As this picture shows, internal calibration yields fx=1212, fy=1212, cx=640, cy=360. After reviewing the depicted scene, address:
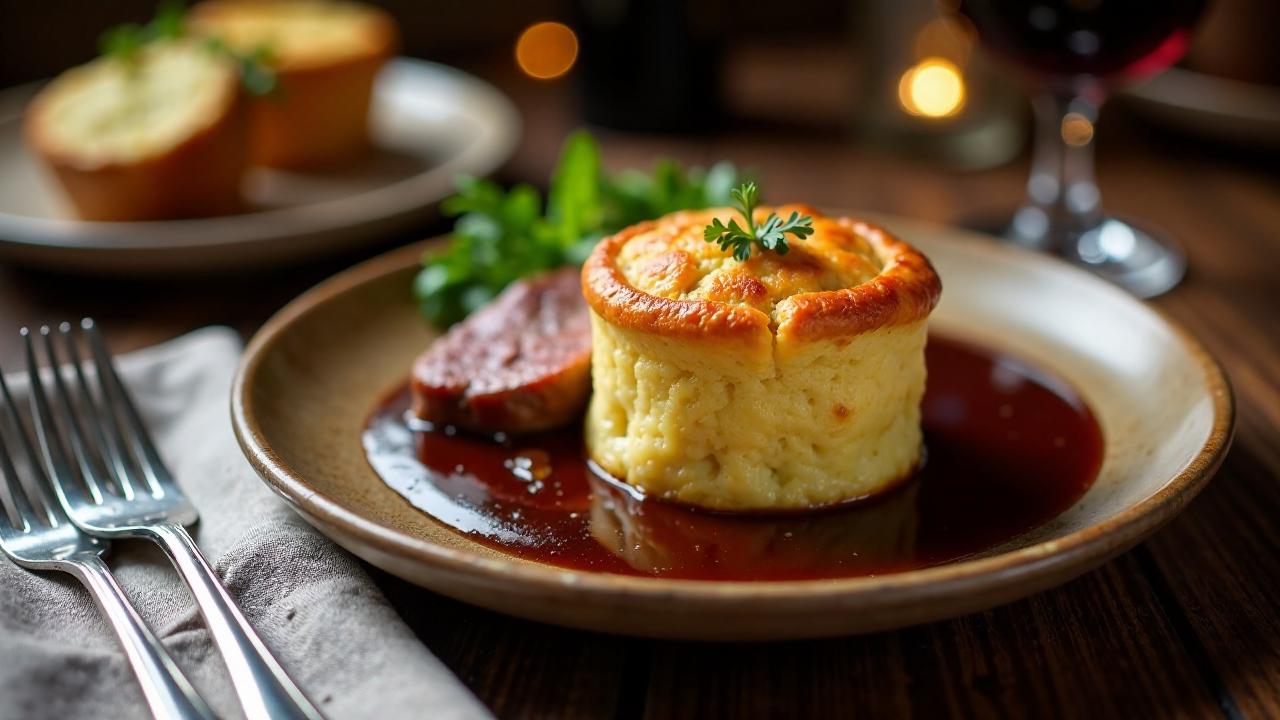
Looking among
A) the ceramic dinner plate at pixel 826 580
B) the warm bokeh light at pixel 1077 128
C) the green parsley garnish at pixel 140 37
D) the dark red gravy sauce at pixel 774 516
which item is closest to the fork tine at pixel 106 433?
the ceramic dinner plate at pixel 826 580

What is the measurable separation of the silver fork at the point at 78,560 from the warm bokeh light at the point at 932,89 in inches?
141

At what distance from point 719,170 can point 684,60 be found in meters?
1.88

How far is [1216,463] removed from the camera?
2.15m

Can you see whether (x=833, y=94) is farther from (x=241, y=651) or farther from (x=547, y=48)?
(x=241, y=651)

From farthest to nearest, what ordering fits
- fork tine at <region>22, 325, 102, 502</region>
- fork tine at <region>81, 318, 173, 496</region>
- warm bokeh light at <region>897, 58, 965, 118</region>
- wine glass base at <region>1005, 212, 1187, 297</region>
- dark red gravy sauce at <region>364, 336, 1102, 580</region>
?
warm bokeh light at <region>897, 58, 965, 118</region>, wine glass base at <region>1005, 212, 1187, 297</region>, fork tine at <region>81, 318, 173, 496</region>, fork tine at <region>22, 325, 102, 502</region>, dark red gravy sauce at <region>364, 336, 1102, 580</region>

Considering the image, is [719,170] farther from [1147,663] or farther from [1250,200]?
[1250,200]

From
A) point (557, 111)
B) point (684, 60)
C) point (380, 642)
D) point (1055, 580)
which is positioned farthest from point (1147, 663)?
point (557, 111)

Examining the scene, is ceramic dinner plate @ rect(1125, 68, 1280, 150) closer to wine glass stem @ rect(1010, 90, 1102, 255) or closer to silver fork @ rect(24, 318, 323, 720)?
wine glass stem @ rect(1010, 90, 1102, 255)

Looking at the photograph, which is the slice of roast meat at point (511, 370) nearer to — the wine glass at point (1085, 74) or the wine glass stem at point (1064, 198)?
the wine glass at point (1085, 74)

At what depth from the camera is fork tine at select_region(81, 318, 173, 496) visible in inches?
98.8

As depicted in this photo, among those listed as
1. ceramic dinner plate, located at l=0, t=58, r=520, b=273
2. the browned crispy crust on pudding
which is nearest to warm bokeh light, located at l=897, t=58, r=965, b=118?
ceramic dinner plate, located at l=0, t=58, r=520, b=273

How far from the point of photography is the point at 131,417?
102 inches

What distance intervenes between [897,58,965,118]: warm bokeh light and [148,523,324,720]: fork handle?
368 cm

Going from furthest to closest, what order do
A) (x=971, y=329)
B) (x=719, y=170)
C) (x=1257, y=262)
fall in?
(x=1257, y=262), (x=719, y=170), (x=971, y=329)
